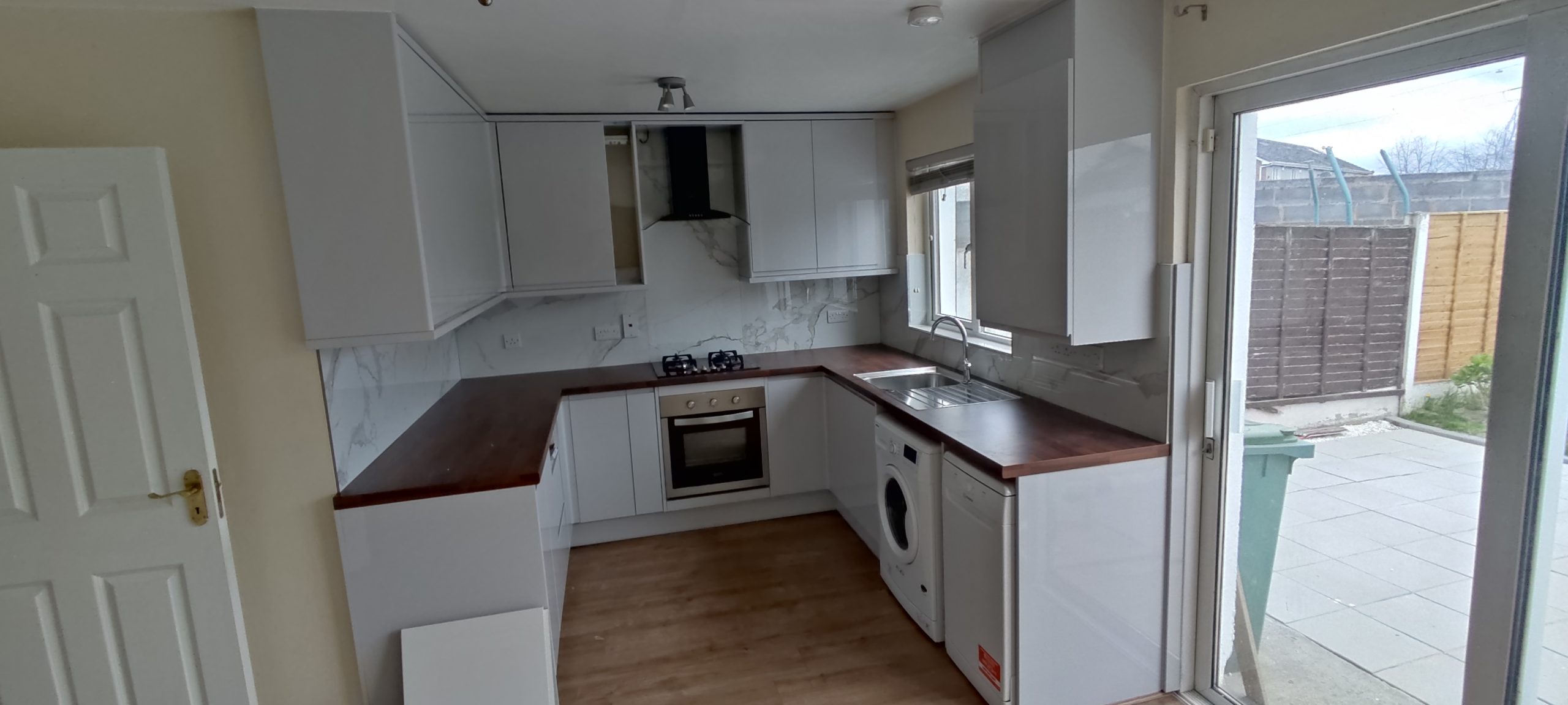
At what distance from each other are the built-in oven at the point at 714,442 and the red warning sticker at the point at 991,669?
1.70m

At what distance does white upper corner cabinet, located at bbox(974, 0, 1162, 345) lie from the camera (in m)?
2.06

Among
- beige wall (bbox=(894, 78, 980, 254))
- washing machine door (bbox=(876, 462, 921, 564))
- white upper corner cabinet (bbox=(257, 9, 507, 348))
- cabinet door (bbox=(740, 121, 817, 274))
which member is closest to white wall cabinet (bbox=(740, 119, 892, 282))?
cabinet door (bbox=(740, 121, 817, 274))

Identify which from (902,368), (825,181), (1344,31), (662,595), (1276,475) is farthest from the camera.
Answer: (825,181)

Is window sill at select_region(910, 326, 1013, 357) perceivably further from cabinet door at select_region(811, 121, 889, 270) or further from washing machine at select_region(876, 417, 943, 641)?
washing machine at select_region(876, 417, 943, 641)

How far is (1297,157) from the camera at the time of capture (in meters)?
1.89

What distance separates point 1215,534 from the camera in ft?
7.15

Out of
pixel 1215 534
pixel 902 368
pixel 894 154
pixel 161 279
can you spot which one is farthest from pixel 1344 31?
pixel 161 279

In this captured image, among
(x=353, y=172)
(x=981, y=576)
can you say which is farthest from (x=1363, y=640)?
(x=353, y=172)

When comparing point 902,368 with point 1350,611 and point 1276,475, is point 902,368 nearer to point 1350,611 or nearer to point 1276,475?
point 1276,475

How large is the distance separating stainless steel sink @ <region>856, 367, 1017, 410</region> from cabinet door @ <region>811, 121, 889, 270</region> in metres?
0.81

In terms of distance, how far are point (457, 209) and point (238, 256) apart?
2.39ft

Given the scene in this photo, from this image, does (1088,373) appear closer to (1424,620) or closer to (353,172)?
(1424,620)

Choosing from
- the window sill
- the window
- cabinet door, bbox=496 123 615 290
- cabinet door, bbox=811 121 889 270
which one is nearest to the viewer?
the window sill

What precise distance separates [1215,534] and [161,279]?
301 cm
